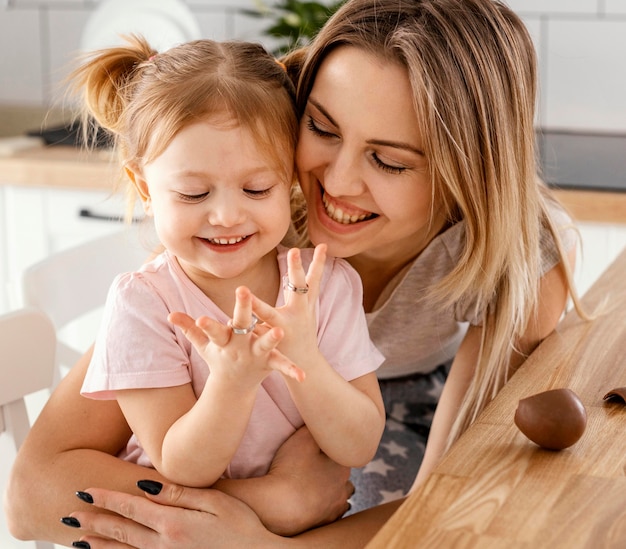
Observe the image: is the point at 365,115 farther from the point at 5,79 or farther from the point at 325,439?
the point at 5,79

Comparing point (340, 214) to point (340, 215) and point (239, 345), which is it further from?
point (239, 345)

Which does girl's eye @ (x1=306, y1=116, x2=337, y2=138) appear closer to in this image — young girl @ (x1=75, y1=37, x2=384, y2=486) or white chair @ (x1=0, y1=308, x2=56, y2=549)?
young girl @ (x1=75, y1=37, x2=384, y2=486)

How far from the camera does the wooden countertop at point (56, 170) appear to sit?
2.55m

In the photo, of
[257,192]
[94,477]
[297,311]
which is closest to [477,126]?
[257,192]

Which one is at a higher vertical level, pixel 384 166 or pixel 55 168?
pixel 384 166

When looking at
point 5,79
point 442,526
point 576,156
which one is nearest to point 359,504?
point 442,526

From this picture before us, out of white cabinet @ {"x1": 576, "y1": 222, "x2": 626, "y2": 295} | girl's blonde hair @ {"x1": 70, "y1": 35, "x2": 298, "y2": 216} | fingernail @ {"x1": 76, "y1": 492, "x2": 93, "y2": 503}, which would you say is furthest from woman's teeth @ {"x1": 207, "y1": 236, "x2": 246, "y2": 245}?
white cabinet @ {"x1": 576, "y1": 222, "x2": 626, "y2": 295}

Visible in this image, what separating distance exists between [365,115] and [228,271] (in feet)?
0.86

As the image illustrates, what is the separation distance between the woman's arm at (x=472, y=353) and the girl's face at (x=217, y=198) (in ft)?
1.42

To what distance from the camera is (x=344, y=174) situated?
3.94 feet

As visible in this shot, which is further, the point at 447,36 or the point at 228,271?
the point at 447,36

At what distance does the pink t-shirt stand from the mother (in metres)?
0.04

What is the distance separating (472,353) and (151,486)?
556mm

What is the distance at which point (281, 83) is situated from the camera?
1.22 m
